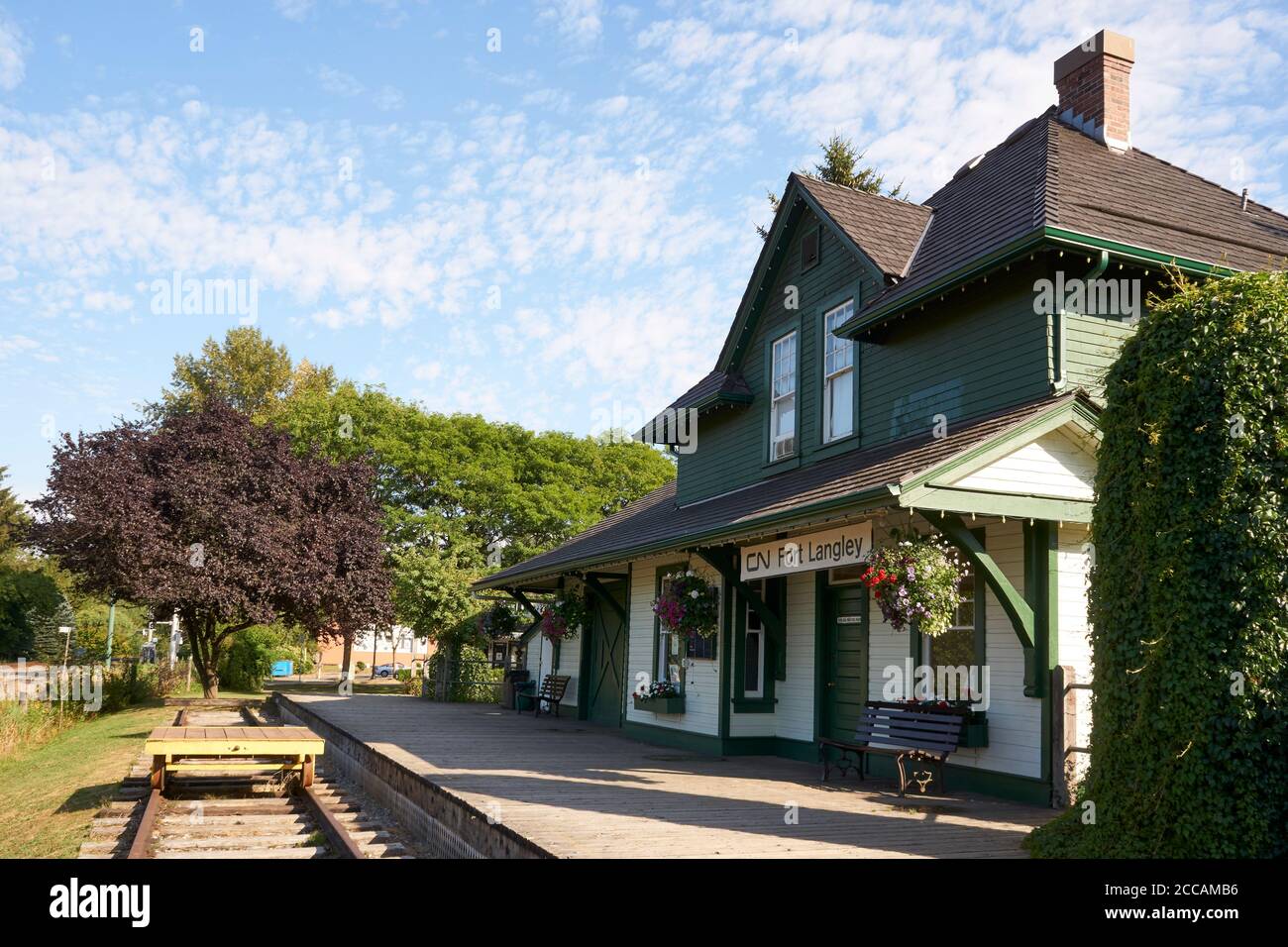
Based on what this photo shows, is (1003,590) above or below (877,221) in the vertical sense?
below

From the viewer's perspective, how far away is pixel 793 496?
11.2 metres

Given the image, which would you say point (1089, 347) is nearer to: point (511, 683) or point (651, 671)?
point (651, 671)

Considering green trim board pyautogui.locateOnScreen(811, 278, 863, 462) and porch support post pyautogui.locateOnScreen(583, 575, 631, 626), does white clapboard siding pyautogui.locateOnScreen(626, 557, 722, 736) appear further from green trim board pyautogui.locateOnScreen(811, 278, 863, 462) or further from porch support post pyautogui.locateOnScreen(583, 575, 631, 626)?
green trim board pyautogui.locateOnScreen(811, 278, 863, 462)

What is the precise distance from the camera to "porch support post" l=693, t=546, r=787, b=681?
41.2 feet

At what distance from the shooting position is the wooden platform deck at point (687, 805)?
6828 mm

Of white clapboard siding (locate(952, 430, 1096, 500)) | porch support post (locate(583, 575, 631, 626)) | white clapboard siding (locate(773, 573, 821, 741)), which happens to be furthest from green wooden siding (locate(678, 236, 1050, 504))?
porch support post (locate(583, 575, 631, 626))

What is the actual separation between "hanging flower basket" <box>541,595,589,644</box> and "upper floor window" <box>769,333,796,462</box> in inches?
248

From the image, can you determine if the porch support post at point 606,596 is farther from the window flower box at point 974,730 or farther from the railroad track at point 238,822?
the window flower box at point 974,730

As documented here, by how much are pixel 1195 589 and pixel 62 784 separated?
12.8 m

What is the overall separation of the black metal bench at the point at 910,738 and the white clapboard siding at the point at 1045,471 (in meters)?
2.22

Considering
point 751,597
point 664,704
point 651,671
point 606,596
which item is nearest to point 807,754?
point 751,597

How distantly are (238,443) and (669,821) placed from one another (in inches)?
725

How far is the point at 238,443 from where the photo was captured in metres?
23.2

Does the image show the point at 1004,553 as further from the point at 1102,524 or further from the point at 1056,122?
the point at 1056,122
